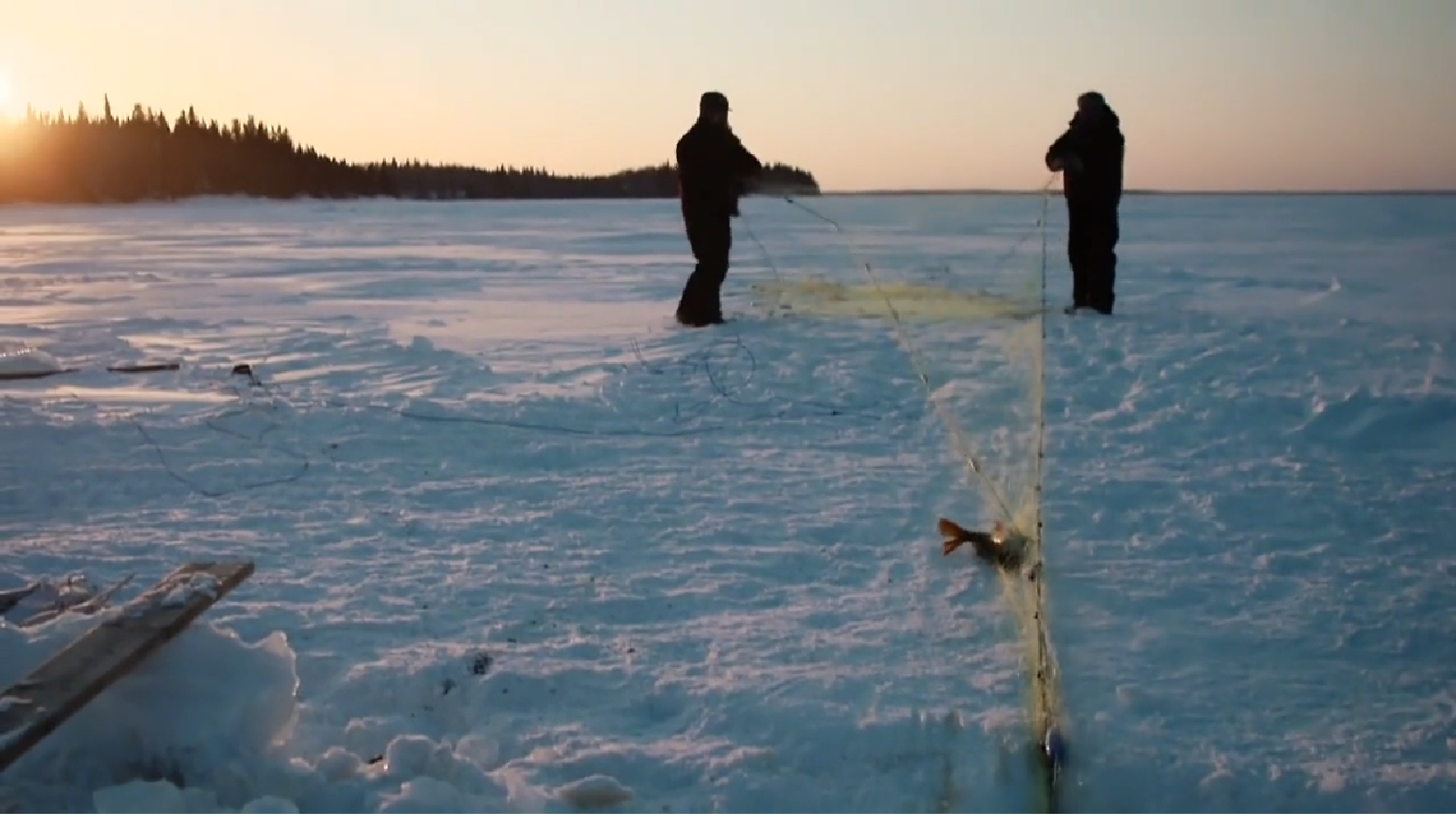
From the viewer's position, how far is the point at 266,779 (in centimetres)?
275

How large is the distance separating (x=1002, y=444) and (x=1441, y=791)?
9.81ft

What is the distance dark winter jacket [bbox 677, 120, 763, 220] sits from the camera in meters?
9.06

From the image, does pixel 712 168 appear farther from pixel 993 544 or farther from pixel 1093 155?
pixel 993 544

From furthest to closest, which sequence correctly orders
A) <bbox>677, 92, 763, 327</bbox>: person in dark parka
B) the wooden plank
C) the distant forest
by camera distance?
the distant forest
<bbox>677, 92, 763, 327</bbox>: person in dark parka
the wooden plank

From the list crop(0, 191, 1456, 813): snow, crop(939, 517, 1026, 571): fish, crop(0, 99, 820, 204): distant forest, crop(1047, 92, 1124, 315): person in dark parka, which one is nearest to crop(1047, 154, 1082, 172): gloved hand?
crop(1047, 92, 1124, 315): person in dark parka

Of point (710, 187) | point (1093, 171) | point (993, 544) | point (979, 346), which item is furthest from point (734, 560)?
point (1093, 171)

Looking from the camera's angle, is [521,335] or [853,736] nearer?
[853,736]

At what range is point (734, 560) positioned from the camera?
4355mm

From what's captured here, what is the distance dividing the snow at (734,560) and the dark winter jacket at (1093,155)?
3.49ft

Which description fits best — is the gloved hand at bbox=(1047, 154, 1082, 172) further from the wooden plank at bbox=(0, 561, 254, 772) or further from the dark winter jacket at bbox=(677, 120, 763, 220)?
the wooden plank at bbox=(0, 561, 254, 772)

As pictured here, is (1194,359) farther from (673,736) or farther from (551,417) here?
(673,736)

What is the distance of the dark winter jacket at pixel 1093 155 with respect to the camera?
895cm

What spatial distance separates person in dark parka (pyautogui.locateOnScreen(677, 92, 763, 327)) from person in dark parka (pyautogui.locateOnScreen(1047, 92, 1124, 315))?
246 cm

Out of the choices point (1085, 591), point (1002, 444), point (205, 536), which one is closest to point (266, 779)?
point (205, 536)
